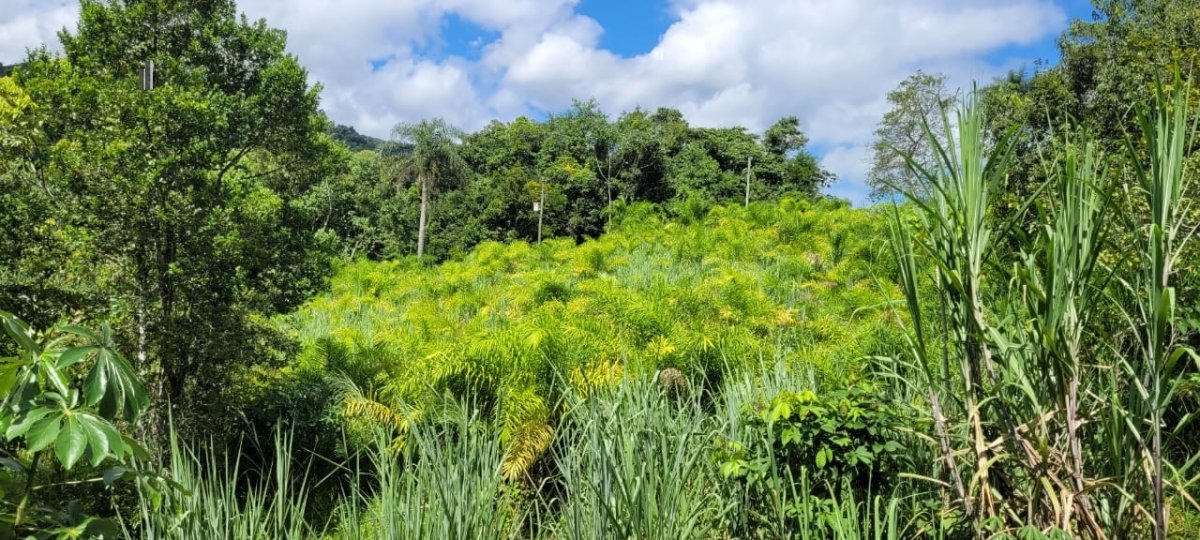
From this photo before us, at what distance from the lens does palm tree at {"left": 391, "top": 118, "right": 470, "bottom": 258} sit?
69.2 feet

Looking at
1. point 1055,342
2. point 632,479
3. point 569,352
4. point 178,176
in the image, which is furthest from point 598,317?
point 1055,342

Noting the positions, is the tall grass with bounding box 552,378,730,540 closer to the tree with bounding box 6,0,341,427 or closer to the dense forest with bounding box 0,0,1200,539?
the dense forest with bounding box 0,0,1200,539

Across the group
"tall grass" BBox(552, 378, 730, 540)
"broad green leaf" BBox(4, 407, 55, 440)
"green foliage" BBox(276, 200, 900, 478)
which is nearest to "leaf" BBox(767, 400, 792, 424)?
"tall grass" BBox(552, 378, 730, 540)

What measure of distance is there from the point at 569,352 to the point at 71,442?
393 cm

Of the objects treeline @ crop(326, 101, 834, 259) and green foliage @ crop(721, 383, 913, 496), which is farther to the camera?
treeline @ crop(326, 101, 834, 259)

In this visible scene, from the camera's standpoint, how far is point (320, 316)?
9.23 meters

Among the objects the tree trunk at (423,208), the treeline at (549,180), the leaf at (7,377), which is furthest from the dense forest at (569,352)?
the treeline at (549,180)

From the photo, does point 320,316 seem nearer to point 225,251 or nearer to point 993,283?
point 225,251

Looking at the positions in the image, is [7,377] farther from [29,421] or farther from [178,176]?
[178,176]

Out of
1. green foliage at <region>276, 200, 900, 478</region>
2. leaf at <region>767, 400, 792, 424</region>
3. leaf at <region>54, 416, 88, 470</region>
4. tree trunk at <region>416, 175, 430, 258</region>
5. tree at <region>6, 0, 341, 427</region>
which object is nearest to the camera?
leaf at <region>54, 416, 88, 470</region>

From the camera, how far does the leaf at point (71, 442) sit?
103cm

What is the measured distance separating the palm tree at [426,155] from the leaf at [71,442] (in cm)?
2002

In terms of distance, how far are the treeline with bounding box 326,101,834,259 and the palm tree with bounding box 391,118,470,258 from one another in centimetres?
5

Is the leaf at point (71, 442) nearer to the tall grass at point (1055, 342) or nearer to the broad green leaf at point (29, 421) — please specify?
the broad green leaf at point (29, 421)
